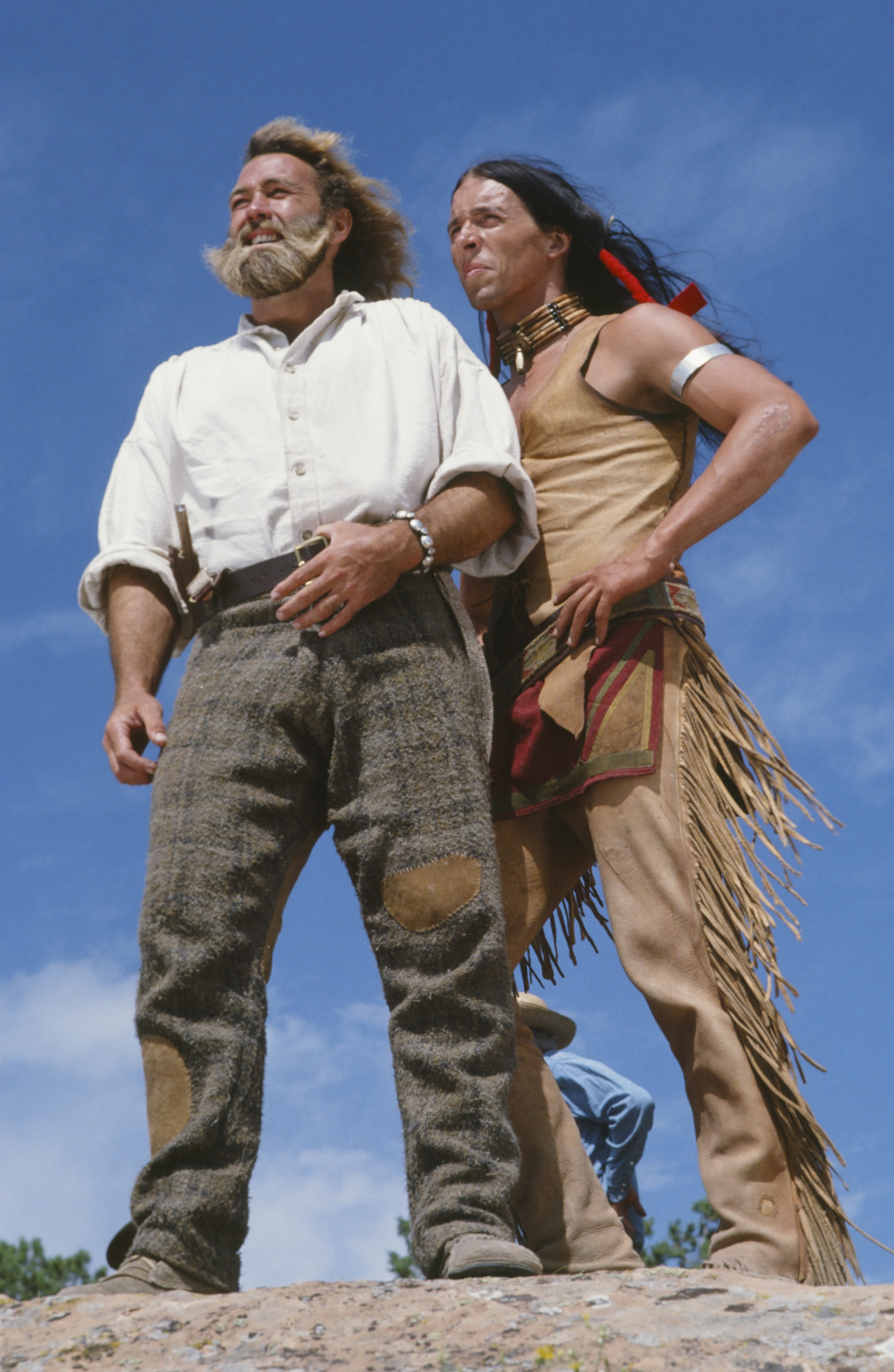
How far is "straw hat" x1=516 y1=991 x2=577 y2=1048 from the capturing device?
4.29 metres

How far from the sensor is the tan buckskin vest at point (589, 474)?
3.46 metres

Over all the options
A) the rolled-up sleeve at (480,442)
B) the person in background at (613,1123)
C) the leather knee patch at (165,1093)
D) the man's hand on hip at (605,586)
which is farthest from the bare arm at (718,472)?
the person in background at (613,1123)

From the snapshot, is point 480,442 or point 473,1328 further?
point 480,442

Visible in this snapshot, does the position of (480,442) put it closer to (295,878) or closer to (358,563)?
(358,563)

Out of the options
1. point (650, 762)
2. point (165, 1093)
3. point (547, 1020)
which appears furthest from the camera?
point (547, 1020)

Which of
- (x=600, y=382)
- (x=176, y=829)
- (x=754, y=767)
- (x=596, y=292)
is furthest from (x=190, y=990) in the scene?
(x=596, y=292)

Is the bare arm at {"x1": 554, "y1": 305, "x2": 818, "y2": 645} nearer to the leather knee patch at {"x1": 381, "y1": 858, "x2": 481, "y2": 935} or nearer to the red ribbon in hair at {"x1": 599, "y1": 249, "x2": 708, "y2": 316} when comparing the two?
the red ribbon in hair at {"x1": 599, "y1": 249, "x2": 708, "y2": 316}

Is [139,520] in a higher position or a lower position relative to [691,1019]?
higher

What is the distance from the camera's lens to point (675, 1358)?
1.99 metres

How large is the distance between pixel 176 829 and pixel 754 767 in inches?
56.3

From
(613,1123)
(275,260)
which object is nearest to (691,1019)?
(275,260)

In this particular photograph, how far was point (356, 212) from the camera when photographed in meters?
3.64

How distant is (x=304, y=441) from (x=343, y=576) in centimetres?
35

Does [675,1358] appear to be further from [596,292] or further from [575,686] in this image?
[596,292]
